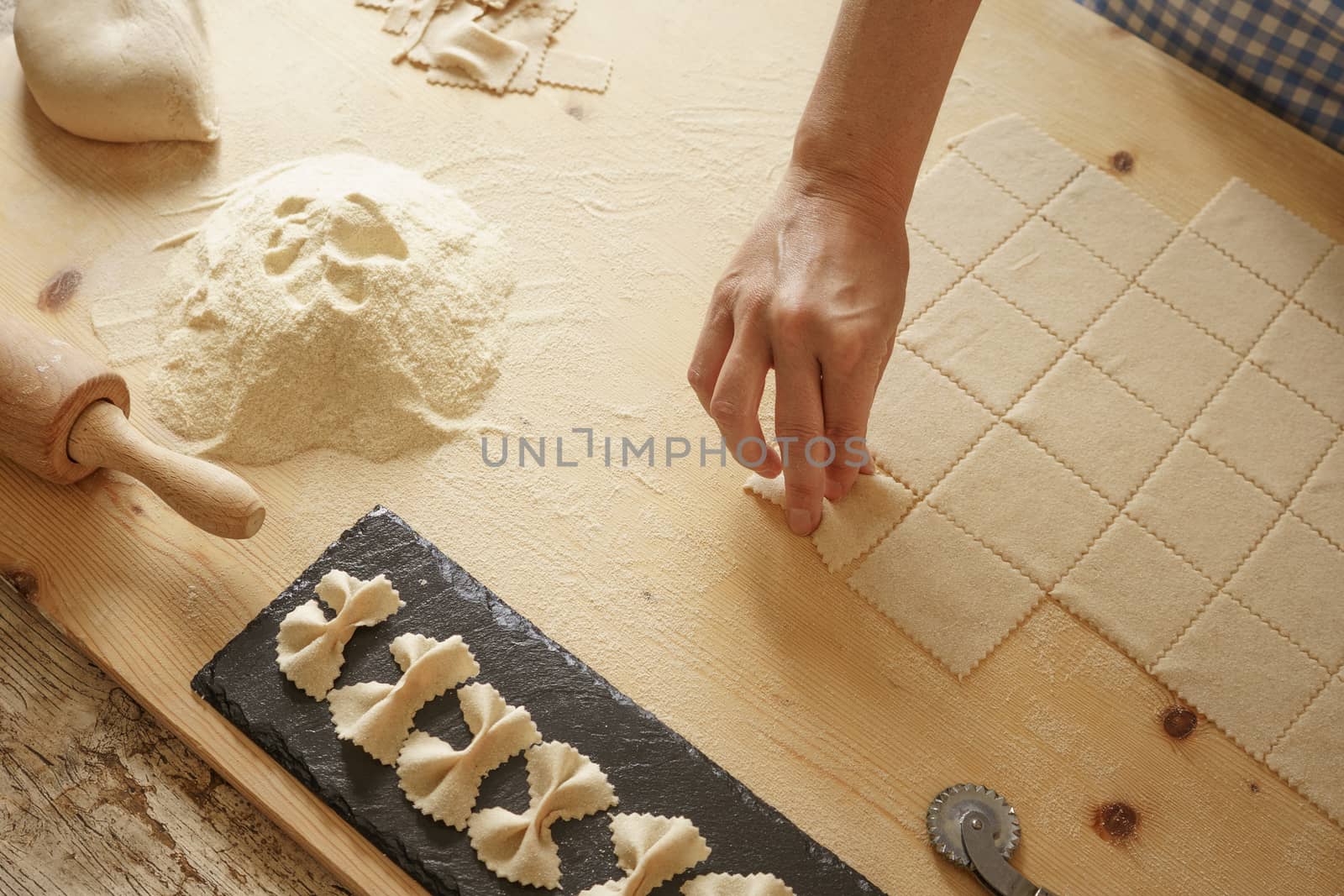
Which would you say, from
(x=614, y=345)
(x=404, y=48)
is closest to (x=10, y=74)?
(x=404, y=48)

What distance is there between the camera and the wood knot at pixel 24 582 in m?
1.10

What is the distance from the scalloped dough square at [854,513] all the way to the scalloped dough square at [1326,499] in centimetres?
45

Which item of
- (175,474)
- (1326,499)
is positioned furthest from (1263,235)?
(175,474)

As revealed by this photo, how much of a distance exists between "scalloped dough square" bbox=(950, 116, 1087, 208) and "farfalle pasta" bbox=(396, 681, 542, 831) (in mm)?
950

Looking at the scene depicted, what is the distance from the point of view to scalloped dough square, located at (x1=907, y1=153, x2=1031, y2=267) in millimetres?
1388

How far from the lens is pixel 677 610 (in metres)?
1.13

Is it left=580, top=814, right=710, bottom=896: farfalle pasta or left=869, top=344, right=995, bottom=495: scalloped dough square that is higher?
left=869, top=344, right=995, bottom=495: scalloped dough square

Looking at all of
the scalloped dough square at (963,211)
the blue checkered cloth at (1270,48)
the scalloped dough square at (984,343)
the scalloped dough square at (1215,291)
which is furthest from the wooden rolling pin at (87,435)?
the blue checkered cloth at (1270,48)

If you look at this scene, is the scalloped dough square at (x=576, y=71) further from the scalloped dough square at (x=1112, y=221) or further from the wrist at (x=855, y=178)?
the scalloped dough square at (x=1112, y=221)

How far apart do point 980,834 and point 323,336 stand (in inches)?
33.5

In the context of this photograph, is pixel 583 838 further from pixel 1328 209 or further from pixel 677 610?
pixel 1328 209

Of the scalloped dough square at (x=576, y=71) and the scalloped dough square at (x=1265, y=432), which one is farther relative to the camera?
the scalloped dough square at (x=576, y=71)


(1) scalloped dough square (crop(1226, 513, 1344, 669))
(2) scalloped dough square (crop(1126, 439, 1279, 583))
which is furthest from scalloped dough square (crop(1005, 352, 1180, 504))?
(1) scalloped dough square (crop(1226, 513, 1344, 669))

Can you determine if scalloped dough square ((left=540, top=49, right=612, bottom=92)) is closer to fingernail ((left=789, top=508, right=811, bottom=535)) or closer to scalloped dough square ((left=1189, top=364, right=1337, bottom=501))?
fingernail ((left=789, top=508, right=811, bottom=535))
